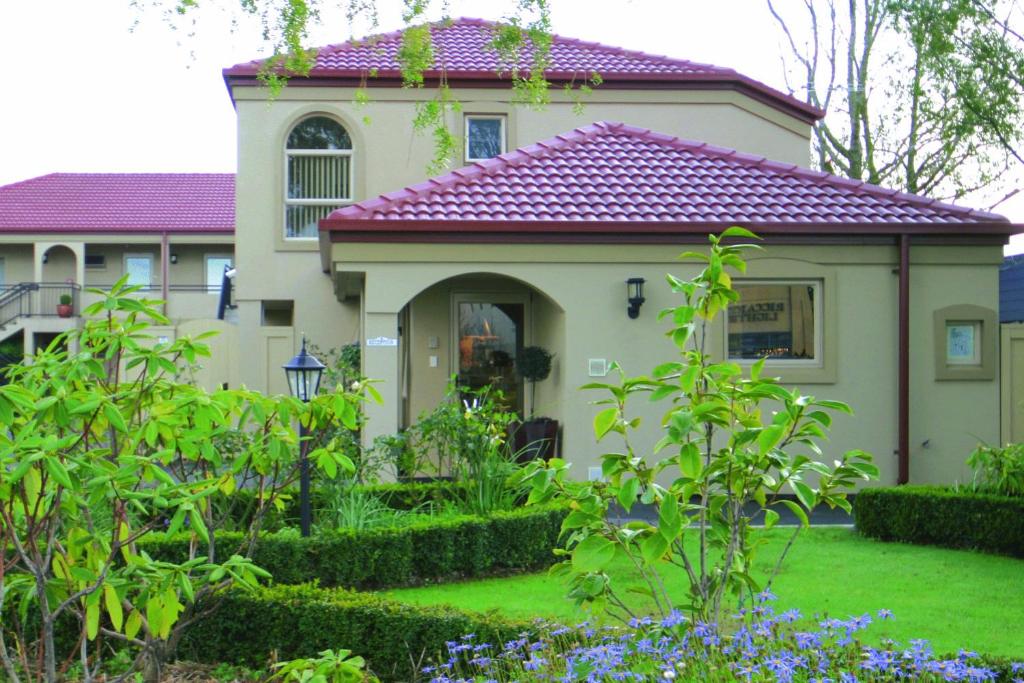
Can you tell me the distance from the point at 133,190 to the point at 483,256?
2884cm

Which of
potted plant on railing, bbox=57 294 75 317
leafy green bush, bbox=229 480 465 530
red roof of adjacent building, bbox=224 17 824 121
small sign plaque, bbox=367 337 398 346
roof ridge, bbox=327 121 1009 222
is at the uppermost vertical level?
red roof of adjacent building, bbox=224 17 824 121

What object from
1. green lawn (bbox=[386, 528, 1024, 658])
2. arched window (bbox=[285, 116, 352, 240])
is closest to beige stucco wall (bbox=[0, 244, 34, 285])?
arched window (bbox=[285, 116, 352, 240])

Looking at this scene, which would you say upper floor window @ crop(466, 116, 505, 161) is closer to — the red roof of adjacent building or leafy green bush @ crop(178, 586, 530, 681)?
the red roof of adjacent building

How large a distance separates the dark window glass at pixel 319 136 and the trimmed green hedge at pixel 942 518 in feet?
36.4

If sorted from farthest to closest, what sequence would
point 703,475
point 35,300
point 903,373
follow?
point 35,300 → point 903,373 → point 703,475

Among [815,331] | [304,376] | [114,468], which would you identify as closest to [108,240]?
[815,331]

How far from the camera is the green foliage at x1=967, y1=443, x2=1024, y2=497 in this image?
9938 mm

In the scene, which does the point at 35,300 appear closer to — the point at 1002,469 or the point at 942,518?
the point at 942,518

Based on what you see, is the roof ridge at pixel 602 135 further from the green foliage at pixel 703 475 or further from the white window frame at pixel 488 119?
the green foliage at pixel 703 475

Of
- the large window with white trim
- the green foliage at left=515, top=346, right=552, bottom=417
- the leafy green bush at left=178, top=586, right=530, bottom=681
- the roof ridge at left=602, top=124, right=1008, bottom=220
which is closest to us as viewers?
the leafy green bush at left=178, top=586, right=530, bottom=681

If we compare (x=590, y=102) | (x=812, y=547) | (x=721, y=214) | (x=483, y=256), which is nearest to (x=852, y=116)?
(x=590, y=102)

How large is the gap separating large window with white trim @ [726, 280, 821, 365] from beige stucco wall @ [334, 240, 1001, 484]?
0.21 m

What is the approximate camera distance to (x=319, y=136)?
18.4m

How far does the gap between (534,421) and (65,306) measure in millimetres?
22934
